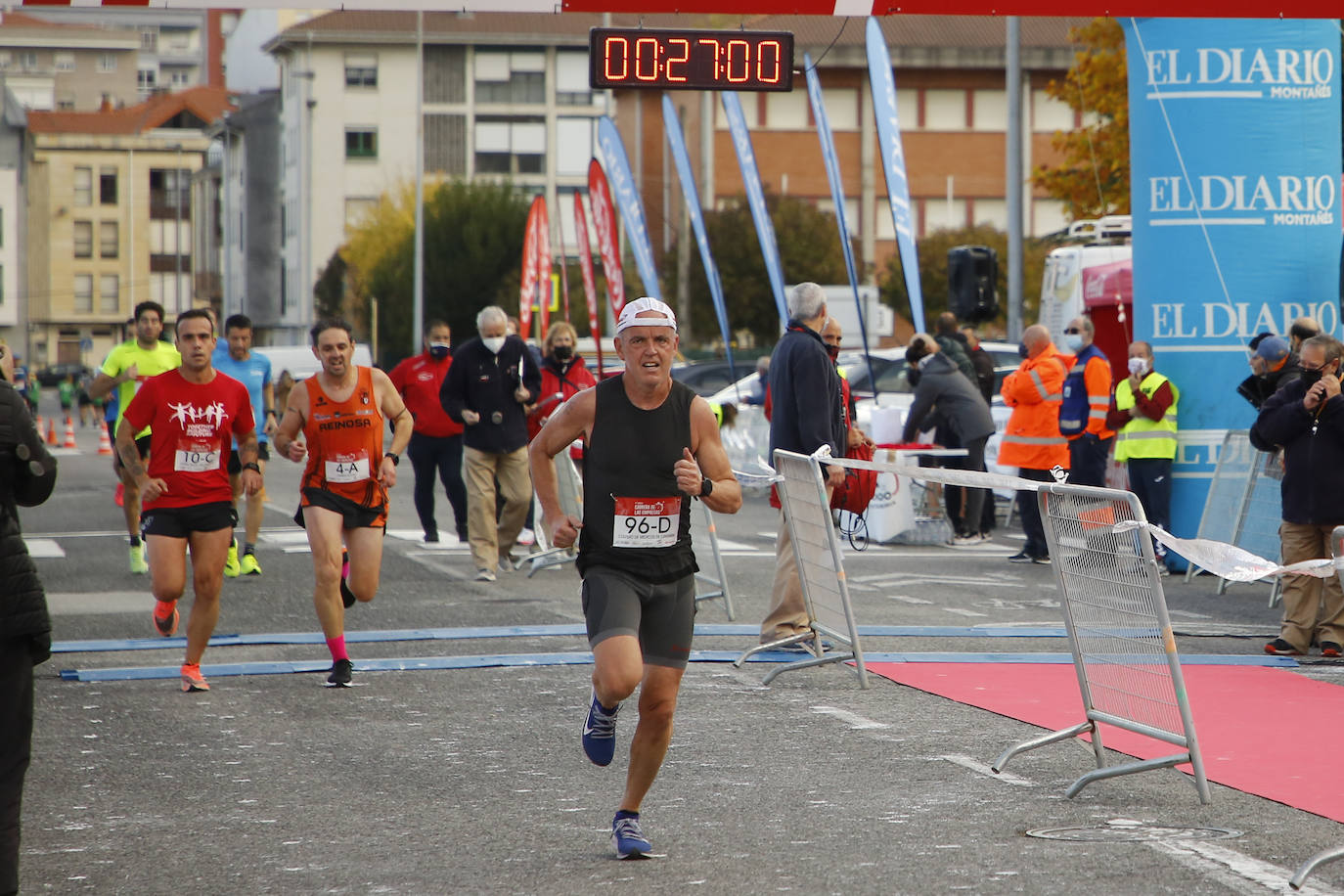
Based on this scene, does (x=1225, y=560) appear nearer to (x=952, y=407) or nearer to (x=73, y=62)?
(x=952, y=407)

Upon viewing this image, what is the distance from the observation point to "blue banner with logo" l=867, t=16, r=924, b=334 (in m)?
19.8

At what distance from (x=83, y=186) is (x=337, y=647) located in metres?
116

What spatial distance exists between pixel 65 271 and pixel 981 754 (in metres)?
118

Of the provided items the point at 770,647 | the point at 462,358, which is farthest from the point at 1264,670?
the point at 462,358

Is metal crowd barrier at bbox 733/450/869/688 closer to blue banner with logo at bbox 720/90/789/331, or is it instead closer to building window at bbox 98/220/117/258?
blue banner with logo at bbox 720/90/789/331

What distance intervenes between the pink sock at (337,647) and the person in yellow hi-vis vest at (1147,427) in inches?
315

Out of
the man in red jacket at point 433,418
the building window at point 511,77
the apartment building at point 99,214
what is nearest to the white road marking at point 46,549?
the man in red jacket at point 433,418

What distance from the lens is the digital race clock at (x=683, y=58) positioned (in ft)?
44.2

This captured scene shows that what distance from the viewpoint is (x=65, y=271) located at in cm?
11888

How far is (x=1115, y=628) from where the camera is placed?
692 centimetres

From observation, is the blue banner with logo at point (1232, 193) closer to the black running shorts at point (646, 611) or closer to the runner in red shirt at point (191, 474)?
the runner in red shirt at point (191, 474)

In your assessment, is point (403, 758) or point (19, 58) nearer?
point (403, 758)

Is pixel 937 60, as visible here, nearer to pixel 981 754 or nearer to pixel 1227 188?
pixel 1227 188

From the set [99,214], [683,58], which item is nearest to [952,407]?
Answer: [683,58]
